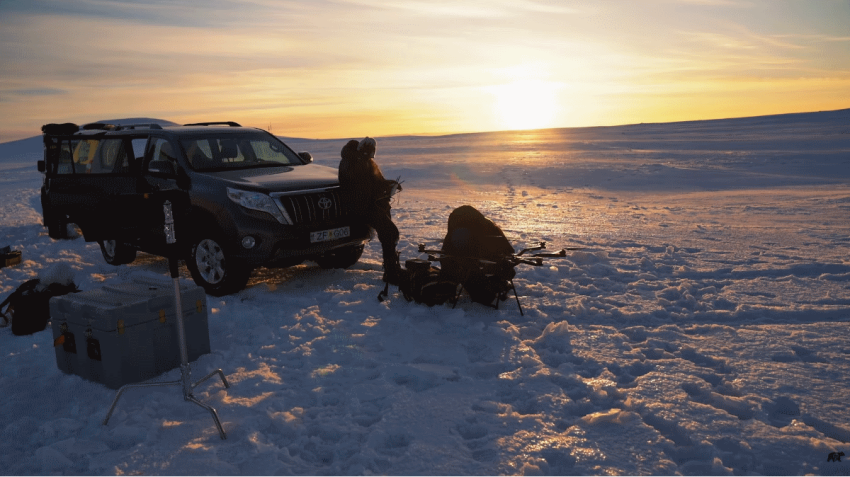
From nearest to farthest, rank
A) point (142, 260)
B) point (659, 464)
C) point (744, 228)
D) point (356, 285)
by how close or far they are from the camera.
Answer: point (659, 464) < point (356, 285) < point (142, 260) < point (744, 228)

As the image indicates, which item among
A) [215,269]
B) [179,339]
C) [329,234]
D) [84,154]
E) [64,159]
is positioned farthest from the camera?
[64,159]

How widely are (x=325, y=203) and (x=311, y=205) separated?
0.19 meters

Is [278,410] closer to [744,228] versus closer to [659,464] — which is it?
[659,464]

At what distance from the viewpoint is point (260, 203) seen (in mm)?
6980

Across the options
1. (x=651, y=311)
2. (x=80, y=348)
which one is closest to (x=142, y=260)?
(x=80, y=348)

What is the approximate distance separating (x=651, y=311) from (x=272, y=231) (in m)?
4.56

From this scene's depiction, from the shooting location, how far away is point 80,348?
494 cm

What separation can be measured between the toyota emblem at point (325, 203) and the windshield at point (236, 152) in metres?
1.40

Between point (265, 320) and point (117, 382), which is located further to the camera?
point (265, 320)

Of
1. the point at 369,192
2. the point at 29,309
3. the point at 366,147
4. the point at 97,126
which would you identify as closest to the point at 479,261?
the point at 369,192

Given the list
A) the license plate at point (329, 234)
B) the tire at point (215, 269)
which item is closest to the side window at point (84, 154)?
the tire at point (215, 269)

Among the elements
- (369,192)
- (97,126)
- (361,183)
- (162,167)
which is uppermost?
(97,126)

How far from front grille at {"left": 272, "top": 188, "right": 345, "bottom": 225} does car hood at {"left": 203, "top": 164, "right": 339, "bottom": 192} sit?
10 cm

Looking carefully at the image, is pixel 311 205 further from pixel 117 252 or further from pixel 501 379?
pixel 117 252
